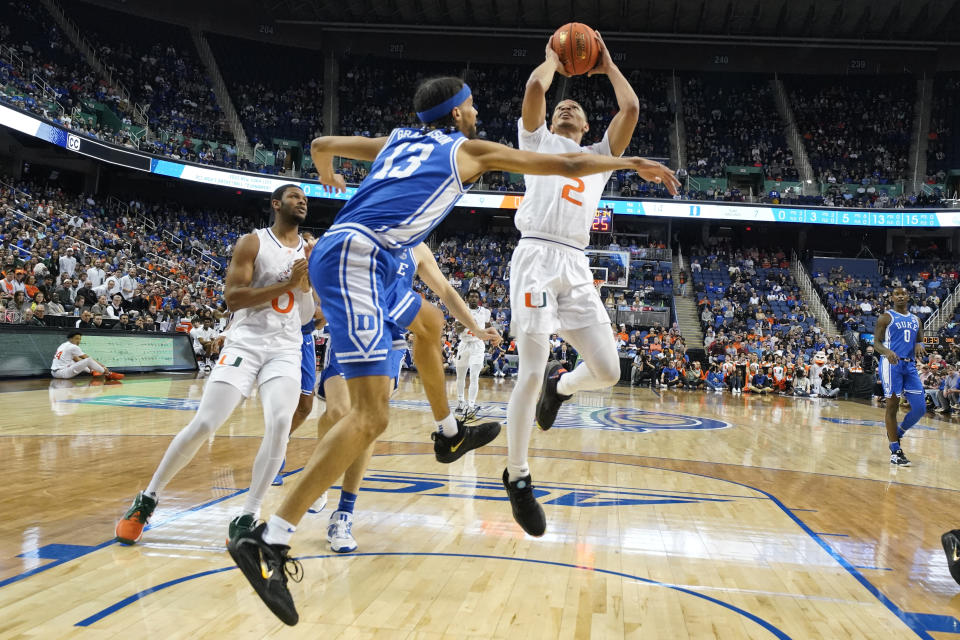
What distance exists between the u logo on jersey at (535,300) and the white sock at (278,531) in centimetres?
182

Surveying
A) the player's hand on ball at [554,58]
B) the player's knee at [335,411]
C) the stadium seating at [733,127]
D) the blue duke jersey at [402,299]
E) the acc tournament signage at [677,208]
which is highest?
the stadium seating at [733,127]

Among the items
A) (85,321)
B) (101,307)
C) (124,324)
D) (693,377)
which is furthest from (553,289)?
(693,377)

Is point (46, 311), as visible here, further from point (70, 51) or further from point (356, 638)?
point (70, 51)

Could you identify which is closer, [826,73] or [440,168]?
[440,168]

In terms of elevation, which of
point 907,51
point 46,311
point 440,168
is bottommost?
point 46,311

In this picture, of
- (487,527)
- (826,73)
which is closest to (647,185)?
(826,73)

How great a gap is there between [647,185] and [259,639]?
31427mm

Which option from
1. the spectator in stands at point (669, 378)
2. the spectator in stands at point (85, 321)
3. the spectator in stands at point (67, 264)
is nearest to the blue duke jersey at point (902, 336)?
the spectator in stands at point (669, 378)

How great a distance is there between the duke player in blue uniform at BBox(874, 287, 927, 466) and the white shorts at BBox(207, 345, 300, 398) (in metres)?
7.05

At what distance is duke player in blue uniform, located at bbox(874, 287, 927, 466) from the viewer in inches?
334

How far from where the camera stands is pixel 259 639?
9.08 feet

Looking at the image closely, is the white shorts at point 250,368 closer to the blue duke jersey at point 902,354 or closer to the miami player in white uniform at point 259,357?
the miami player in white uniform at point 259,357

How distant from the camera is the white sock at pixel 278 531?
2686 millimetres

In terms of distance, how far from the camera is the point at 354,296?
2.93m
